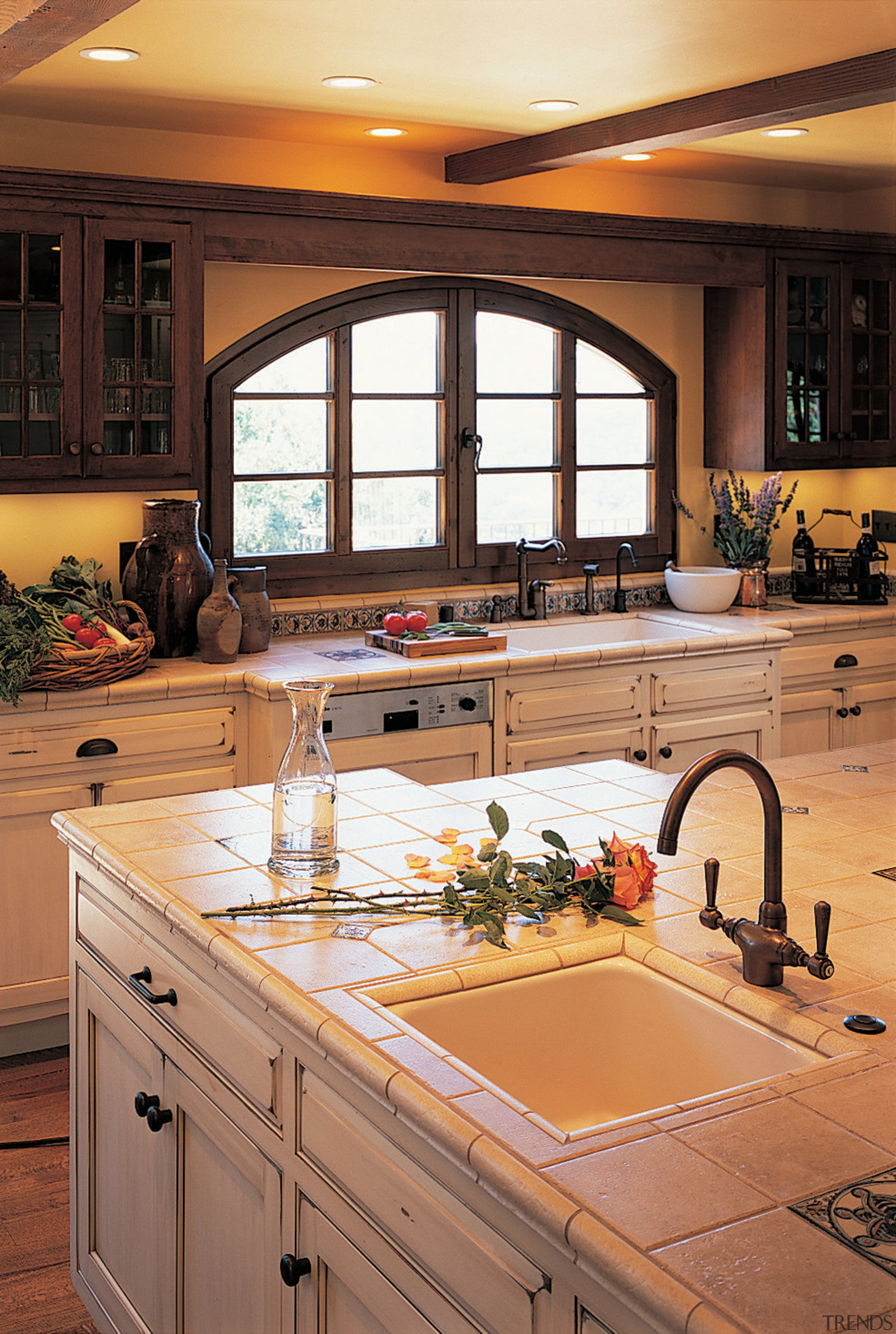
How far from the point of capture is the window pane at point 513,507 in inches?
208

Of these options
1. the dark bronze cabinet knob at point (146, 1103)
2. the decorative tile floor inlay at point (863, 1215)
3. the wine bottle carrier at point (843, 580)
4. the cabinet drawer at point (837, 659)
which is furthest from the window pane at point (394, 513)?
the decorative tile floor inlay at point (863, 1215)

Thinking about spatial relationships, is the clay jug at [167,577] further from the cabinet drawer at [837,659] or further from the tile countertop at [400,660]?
the cabinet drawer at [837,659]

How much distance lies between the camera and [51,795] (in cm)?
378

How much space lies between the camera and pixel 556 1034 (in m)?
1.85

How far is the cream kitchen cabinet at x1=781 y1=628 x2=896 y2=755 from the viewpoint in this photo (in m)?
5.19

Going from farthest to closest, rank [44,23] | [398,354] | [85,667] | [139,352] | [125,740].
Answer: [398,354] < [139,352] < [125,740] < [85,667] < [44,23]

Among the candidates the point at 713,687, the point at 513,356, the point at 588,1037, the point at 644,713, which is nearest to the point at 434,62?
the point at 513,356

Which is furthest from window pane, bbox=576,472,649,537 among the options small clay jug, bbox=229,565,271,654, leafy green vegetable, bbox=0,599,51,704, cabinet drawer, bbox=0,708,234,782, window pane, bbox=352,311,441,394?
leafy green vegetable, bbox=0,599,51,704

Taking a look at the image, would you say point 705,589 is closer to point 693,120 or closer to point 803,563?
point 803,563

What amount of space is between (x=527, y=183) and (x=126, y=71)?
1.88m

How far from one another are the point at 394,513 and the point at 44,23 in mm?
2854

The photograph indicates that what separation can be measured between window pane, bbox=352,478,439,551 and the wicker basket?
4.35 feet

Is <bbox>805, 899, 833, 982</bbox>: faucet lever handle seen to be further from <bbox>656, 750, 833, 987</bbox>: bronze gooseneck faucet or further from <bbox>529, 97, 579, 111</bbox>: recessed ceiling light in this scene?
<bbox>529, 97, 579, 111</bbox>: recessed ceiling light

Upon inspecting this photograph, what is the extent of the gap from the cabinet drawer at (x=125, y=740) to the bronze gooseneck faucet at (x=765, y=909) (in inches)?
95.6
